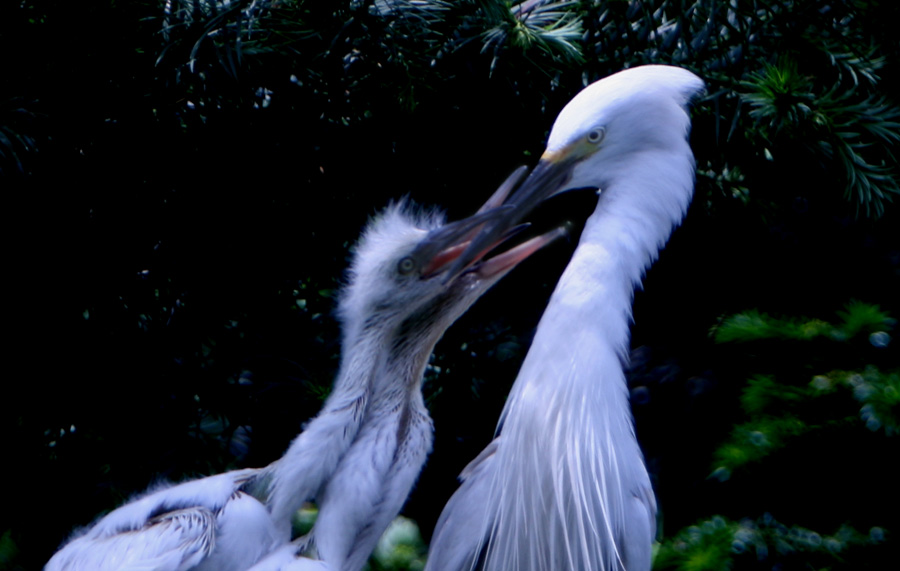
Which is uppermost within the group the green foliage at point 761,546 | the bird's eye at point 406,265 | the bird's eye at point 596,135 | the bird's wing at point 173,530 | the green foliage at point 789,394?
the bird's eye at point 596,135

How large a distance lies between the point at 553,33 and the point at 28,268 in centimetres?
124

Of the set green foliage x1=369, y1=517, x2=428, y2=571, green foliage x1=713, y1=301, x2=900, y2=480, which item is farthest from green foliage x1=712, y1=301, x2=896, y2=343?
green foliage x1=369, y1=517, x2=428, y2=571

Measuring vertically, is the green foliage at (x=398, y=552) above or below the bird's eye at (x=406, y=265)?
below

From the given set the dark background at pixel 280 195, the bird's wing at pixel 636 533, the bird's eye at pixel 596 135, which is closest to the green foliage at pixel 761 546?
the dark background at pixel 280 195

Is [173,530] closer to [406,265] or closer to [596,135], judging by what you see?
[406,265]

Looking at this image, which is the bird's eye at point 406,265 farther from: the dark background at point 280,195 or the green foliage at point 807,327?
the green foliage at point 807,327

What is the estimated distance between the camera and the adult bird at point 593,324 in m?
1.67

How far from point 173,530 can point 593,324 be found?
89 centimetres

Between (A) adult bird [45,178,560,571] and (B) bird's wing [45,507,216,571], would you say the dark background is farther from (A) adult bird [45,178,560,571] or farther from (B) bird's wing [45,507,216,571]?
(B) bird's wing [45,507,216,571]

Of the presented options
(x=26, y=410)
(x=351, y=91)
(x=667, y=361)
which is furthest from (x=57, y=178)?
(x=667, y=361)

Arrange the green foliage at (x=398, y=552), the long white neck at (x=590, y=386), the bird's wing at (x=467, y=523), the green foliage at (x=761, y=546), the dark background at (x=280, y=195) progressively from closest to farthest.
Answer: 1. the long white neck at (x=590, y=386)
2. the dark background at (x=280, y=195)
3. the bird's wing at (x=467, y=523)
4. the green foliage at (x=761, y=546)
5. the green foliage at (x=398, y=552)

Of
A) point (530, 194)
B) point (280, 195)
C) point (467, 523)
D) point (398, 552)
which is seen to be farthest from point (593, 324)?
point (398, 552)

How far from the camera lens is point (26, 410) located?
81.7 inches

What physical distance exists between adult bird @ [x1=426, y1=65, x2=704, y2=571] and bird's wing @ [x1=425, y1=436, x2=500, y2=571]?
181 mm
